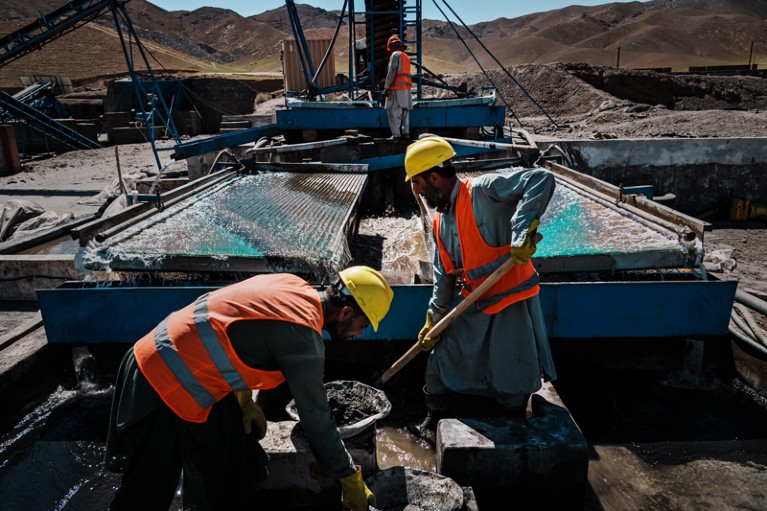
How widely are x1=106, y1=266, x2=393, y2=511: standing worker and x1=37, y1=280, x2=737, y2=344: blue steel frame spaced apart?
4.21ft

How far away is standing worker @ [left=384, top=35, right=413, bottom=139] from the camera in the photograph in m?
6.79

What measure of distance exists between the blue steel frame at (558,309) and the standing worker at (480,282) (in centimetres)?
54

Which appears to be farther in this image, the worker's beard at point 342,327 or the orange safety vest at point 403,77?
the orange safety vest at point 403,77

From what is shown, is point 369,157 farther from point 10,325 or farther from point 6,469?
point 6,469

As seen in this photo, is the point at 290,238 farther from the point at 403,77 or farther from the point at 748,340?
the point at 403,77

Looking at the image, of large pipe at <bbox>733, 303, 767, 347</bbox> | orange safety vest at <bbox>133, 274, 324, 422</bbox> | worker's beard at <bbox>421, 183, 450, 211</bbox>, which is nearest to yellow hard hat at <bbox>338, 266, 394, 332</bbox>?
orange safety vest at <bbox>133, 274, 324, 422</bbox>

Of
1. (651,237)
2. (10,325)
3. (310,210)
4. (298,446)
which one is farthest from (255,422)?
(10,325)

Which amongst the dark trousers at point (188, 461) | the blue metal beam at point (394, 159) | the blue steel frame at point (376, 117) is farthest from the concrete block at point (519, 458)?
the blue steel frame at point (376, 117)

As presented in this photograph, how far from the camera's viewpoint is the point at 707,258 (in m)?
5.66

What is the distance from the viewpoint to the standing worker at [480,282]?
243cm

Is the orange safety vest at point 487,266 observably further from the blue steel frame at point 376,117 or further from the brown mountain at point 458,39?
the brown mountain at point 458,39

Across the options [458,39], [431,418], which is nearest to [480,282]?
[431,418]

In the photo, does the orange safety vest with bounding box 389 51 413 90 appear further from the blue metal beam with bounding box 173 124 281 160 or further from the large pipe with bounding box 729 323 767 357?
the large pipe with bounding box 729 323 767 357

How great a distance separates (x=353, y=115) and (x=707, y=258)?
5.21 meters
